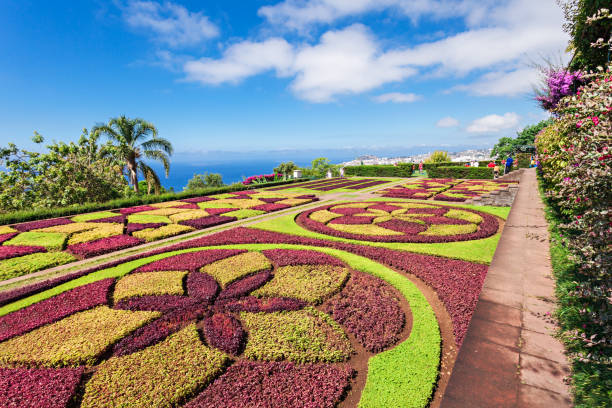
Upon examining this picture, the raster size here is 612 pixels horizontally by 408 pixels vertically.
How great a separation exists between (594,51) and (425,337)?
860 centimetres

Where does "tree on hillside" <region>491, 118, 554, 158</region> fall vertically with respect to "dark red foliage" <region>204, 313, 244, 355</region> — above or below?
above

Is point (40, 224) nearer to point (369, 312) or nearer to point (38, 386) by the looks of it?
point (38, 386)

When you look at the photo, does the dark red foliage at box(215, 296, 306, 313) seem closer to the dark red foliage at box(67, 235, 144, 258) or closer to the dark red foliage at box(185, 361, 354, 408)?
the dark red foliage at box(185, 361, 354, 408)

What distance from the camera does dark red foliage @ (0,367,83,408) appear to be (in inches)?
A: 148

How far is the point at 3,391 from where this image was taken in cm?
397

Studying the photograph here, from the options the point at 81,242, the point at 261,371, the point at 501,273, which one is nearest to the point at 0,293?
the point at 81,242

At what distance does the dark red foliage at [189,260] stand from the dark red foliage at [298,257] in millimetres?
1200

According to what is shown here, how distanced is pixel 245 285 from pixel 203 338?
2.01 meters

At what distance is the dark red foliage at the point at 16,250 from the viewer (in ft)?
31.2

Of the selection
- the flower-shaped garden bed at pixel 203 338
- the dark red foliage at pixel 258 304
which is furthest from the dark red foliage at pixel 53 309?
the dark red foliage at pixel 258 304

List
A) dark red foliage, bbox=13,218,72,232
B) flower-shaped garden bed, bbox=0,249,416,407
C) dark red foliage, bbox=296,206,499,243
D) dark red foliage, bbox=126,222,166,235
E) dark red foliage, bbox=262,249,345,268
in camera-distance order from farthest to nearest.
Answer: dark red foliage, bbox=13,218,72,232 < dark red foliage, bbox=126,222,166,235 < dark red foliage, bbox=296,206,499,243 < dark red foliage, bbox=262,249,345,268 < flower-shaped garden bed, bbox=0,249,416,407

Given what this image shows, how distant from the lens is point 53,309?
20.4 ft

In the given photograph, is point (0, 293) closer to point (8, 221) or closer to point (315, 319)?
point (315, 319)

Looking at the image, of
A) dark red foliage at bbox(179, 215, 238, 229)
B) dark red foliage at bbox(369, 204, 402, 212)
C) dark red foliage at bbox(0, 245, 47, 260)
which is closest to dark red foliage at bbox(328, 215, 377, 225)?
dark red foliage at bbox(369, 204, 402, 212)
